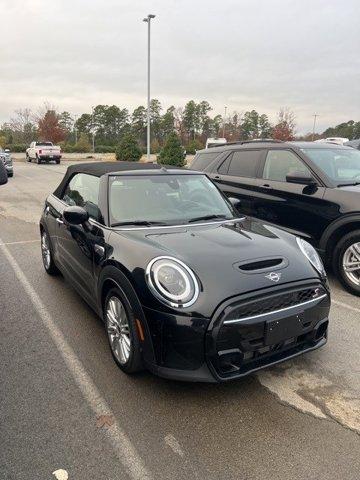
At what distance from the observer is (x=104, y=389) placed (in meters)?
2.94

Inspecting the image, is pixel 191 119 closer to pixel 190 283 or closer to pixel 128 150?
pixel 128 150

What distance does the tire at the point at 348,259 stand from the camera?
4727 millimetres

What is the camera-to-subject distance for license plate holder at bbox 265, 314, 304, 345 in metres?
2.61

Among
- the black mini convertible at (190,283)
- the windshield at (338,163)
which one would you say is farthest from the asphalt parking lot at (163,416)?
the windshield at (338,163)

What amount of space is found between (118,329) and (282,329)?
49.1 inches

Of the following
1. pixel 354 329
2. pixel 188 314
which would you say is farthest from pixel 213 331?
pixel 354 329

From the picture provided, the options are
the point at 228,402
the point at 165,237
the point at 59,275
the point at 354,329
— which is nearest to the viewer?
the point at 228,402

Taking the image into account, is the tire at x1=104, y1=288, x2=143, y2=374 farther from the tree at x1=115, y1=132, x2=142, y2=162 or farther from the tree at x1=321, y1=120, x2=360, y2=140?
the tree at x1=321, y1=120, x2=360, y2=140

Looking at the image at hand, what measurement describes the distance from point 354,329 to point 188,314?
85.4 inches

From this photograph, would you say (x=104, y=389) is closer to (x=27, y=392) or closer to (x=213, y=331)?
(x=27, y=392)

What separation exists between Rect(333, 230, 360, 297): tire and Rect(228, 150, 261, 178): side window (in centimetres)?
184

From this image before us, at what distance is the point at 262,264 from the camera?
9.37ft

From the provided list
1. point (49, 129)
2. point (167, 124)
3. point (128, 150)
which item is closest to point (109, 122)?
point (167, 124)

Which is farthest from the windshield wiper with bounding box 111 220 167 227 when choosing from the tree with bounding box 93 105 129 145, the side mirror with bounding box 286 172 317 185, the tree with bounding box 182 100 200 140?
the tree with bounding box 93 105 129 145
